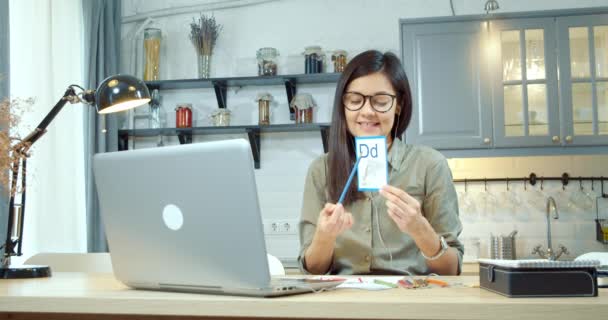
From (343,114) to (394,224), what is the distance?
13.7 inches

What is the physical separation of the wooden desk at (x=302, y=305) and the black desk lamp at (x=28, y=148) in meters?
0.48

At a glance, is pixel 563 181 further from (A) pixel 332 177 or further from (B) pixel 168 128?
(A) pixel 332 177

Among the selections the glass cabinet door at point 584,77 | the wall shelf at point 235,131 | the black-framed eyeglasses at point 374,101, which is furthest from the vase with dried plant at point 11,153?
the glass cabinet door at point 584,77

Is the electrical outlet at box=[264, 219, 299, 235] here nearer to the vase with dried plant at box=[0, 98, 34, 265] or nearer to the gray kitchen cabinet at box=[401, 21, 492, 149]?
the gray kitchen cabinet at box=[401, 21, 492, 149]

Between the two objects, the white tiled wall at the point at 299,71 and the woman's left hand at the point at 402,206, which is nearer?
the woman's left hand at the point at 402,206

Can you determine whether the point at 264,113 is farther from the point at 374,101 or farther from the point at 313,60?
the point at 374,101

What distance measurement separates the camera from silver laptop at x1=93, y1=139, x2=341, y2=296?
1159 mm

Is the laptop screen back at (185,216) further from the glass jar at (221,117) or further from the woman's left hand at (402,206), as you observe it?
the glass jar at (221,117)

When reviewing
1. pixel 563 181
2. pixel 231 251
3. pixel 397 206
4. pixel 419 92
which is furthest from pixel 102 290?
pixel 563 181

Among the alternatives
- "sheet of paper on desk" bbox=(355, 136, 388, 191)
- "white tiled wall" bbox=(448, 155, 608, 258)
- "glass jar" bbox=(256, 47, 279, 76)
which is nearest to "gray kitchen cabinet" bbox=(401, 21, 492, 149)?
"white tiled wall" bbox=(448, 155, 608, 258)

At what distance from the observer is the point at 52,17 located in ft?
13.3

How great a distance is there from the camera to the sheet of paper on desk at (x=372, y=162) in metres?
1.64

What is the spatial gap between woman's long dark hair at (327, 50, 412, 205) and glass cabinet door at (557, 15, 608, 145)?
89.1 inches

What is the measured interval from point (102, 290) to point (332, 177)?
86cm
